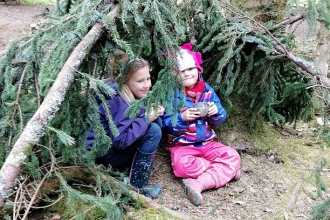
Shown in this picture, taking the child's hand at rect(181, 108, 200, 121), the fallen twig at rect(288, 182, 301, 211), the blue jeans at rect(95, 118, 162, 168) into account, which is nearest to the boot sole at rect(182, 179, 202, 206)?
the blue jeans at rect(95, 118, 162, 168)

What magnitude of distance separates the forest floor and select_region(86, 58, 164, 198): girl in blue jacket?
0.91 ft

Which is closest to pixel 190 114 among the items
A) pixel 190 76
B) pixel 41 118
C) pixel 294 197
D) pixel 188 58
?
pixel 190 76

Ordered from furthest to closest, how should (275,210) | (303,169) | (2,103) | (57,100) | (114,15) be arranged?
(303,169) → (275,210) → (2,103) → (114,15) → (57,100)

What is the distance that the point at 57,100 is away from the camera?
6.50 ft

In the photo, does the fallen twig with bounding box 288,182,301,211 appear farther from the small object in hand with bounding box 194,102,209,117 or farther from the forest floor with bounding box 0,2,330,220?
the small object in hand with bounding box 194,102,209,117

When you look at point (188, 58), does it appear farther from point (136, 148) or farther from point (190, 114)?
point (136, 148)

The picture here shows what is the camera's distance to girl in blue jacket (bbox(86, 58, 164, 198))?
302 cm

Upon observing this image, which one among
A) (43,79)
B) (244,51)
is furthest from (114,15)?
(244,51)

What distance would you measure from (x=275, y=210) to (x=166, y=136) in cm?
125

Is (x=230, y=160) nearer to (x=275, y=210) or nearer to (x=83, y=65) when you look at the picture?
(x=275, y=210)

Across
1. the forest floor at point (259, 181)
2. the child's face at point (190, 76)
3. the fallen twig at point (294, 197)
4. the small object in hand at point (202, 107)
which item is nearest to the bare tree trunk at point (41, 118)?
the forest floor at point (259, 181)

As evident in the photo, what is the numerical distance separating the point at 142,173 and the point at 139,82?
0.73 metres

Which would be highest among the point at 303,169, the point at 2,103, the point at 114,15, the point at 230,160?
the point at 114,15

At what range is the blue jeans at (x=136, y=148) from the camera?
3137 millimetres
